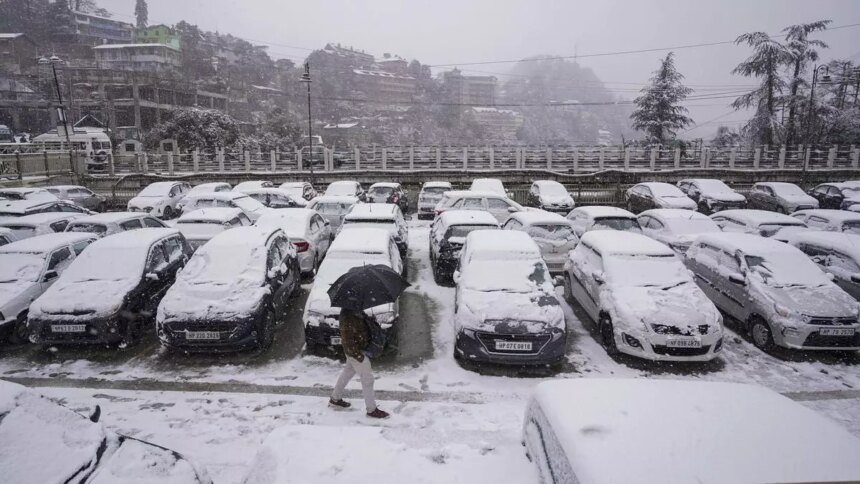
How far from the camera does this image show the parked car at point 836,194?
65.6 ft

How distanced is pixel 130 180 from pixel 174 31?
5778cm

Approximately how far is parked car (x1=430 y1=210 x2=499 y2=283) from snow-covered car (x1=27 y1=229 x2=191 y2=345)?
5.54 metres

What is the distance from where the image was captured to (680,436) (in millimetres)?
2998

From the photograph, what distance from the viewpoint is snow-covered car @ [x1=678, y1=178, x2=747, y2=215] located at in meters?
20.6

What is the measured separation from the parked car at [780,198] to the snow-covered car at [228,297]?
21.1 m

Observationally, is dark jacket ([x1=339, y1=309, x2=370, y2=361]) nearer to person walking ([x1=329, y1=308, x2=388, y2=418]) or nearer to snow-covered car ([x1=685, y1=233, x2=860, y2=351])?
person walking ([x1=329, y1=308, x2=388, y2=418])

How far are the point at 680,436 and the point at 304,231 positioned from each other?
9.77 m

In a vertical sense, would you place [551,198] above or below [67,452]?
above

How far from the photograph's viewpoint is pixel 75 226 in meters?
11.5

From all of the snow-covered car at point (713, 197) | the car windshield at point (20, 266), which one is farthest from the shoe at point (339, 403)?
the snow-covered car at point (713, 197)

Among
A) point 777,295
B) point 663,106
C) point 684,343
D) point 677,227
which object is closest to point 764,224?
point 677,227

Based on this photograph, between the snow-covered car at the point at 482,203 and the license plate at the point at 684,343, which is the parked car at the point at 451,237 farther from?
the license plate at the point at 684,343

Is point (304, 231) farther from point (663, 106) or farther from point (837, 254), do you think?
point (663, 106)

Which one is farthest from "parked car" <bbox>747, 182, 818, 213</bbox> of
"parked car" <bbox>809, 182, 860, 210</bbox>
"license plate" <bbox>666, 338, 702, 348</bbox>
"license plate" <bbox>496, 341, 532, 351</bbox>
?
"license plate" <bbox>496, 341, 532, 351</bbox>
